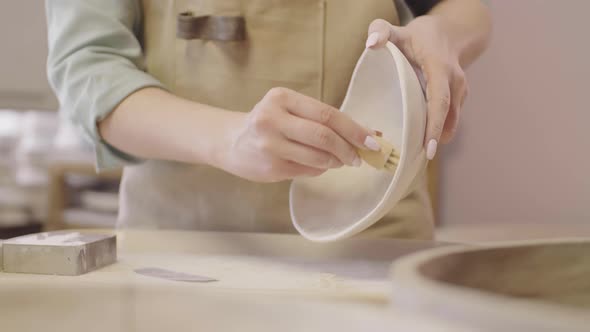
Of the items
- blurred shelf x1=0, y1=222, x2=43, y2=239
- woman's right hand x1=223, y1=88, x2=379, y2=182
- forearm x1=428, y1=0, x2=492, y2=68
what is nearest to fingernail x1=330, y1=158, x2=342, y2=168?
woman's right hand x1=223, y1=88, x2=379, y2=182

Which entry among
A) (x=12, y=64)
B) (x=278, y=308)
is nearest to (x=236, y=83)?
(x=278, y=308)

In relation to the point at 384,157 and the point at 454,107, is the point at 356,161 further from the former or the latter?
the point at 454,107

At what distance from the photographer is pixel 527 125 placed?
7.27 feet

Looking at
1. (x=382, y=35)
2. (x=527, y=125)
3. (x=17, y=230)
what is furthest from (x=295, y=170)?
(x=17, y=230)

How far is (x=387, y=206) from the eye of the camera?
1.98 ft

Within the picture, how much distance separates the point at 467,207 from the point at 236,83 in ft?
5.45

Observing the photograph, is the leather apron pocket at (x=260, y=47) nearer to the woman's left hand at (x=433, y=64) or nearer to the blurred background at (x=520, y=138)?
the woman's left hand at (x=433, y=64)

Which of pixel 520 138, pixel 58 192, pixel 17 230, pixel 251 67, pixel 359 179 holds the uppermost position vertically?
pixel 251 67

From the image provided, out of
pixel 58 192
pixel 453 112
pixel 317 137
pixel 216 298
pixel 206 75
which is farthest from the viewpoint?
pixel 58 192

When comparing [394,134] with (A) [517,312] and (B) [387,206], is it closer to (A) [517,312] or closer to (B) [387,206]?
(B) [387,206]

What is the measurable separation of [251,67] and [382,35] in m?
0.21

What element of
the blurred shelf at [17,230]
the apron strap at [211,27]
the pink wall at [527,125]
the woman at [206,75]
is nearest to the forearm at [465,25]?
the woman at [206,75]

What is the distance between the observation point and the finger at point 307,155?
63 cm

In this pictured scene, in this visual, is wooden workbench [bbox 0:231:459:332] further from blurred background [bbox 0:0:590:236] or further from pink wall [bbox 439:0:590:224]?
pink wall [bbox 439:0:590:224]
